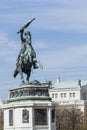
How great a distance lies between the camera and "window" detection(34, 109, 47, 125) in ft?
180

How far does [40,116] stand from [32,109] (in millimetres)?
821

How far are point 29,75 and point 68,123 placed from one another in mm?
76886

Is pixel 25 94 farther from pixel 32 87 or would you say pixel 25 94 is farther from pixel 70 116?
pixel 70 116

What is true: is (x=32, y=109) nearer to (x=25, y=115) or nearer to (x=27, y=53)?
(x=25, y=115)

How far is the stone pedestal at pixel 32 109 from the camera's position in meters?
54.8

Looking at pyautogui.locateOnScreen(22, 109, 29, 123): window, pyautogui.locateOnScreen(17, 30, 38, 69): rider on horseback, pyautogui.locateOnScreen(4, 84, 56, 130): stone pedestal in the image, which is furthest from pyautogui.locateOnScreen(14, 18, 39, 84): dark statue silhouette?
pyautogui.locateOnScreen(22, 109, 29, 123): window

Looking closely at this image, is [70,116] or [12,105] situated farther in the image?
[70,116]

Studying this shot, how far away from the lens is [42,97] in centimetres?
5531

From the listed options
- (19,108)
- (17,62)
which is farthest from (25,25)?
(19,108)

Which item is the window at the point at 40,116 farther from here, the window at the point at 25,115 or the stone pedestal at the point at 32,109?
the window at the point at 25,115

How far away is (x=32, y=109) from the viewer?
54688mm

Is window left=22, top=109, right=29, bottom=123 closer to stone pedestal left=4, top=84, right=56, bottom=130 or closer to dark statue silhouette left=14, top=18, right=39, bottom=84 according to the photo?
stone pedestal left=4, top=84, right=56, bottom=130

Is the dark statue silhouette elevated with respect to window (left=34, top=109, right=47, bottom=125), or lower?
elevated

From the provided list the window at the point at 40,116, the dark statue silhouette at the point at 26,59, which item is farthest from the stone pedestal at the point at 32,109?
the dark statue silhouette at the point at 26,59
